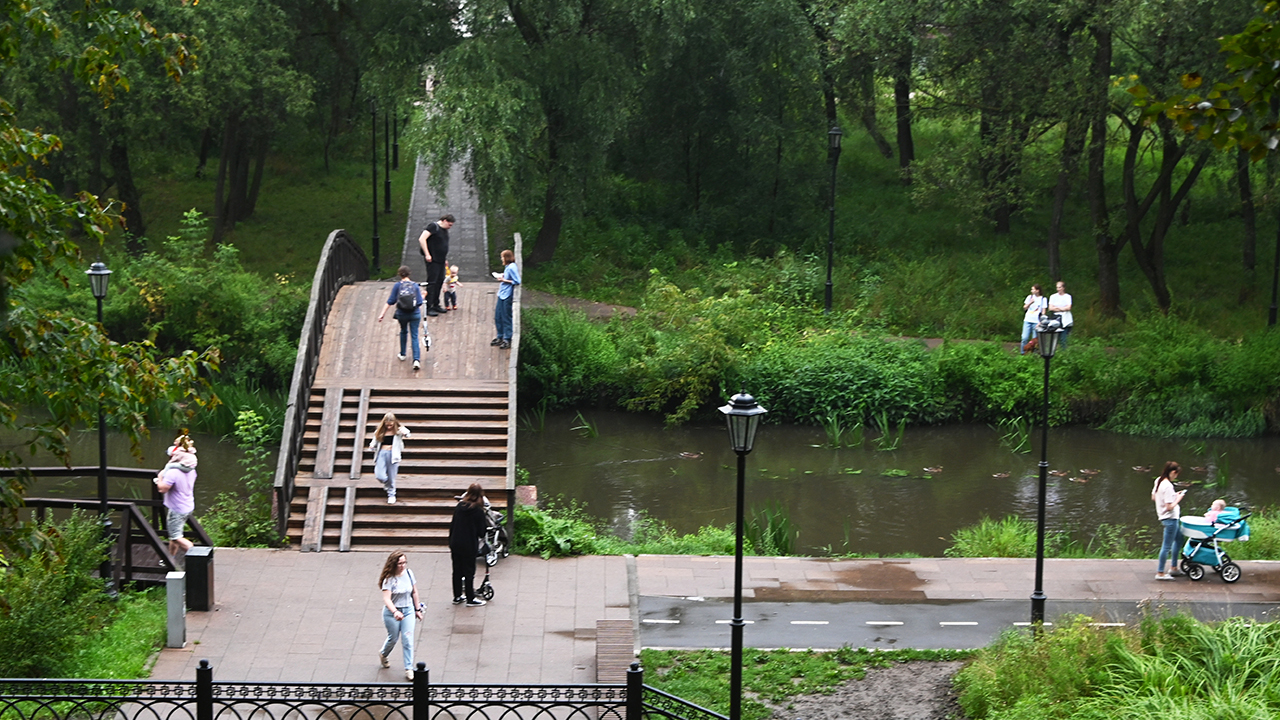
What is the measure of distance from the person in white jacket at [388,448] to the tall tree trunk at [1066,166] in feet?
59.8

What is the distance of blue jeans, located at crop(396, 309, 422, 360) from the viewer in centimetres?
1989

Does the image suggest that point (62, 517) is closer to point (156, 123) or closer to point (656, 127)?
point (156, 123)

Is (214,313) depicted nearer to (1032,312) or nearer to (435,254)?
(435,254)

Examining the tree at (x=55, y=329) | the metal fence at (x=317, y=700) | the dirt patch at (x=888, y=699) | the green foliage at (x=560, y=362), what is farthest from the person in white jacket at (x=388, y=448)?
the green foliage at (x=560, y=362)

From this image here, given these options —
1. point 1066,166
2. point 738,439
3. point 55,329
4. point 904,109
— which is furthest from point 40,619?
point 904,109

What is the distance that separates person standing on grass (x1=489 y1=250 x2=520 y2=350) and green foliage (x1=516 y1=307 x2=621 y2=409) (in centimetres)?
507

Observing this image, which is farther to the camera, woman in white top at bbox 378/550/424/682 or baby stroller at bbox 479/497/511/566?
baby stroller at bbox 479/497/511/566

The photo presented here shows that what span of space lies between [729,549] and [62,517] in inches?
394

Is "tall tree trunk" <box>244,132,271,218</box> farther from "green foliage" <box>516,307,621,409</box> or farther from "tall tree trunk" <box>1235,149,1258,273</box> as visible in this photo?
"tall tree trunk" <box>1235,149,1258,273</box>

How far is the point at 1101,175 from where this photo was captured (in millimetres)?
30000

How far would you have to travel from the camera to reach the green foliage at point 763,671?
39.9 feet

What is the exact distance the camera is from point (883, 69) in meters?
33.0

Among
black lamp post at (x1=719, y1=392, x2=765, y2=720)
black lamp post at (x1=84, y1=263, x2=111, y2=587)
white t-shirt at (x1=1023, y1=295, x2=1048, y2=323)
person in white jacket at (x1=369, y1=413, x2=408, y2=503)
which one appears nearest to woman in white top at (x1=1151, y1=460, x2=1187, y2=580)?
Result: black lamp post at (x1=719, y1=392, x2=765, y2=720)

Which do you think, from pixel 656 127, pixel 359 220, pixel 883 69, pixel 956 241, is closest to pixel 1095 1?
pixel 883 69
